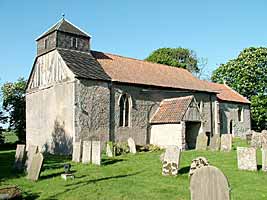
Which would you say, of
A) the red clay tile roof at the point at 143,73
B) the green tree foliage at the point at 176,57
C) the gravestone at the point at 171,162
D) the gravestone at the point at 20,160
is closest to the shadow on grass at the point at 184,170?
the gravestone at the point at 171,162

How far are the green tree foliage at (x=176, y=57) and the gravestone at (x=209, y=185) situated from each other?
50565mm

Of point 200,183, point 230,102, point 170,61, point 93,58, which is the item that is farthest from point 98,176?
point 170,61

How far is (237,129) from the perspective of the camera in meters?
43.2

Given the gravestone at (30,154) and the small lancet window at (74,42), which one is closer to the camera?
the gravestone at (30,154)

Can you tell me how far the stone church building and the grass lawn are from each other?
368 inches

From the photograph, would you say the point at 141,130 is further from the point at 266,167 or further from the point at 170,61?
the point at 170,61

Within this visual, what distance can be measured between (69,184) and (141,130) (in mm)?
17390

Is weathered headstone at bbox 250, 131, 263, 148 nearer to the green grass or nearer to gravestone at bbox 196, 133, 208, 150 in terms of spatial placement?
gravestone at bbox 196, 133, 208, 150

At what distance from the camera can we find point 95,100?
27031 mm

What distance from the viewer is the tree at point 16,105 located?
1795 inches

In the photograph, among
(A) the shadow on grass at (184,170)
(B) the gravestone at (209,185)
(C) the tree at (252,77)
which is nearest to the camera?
(B) the gravestone at (209,185)

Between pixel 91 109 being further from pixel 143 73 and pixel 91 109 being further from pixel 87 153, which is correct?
pixel 143 73

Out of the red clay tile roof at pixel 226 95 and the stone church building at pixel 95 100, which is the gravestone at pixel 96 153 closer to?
the stone church building at pixel 95 100

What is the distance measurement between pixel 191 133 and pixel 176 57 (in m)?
34.8
